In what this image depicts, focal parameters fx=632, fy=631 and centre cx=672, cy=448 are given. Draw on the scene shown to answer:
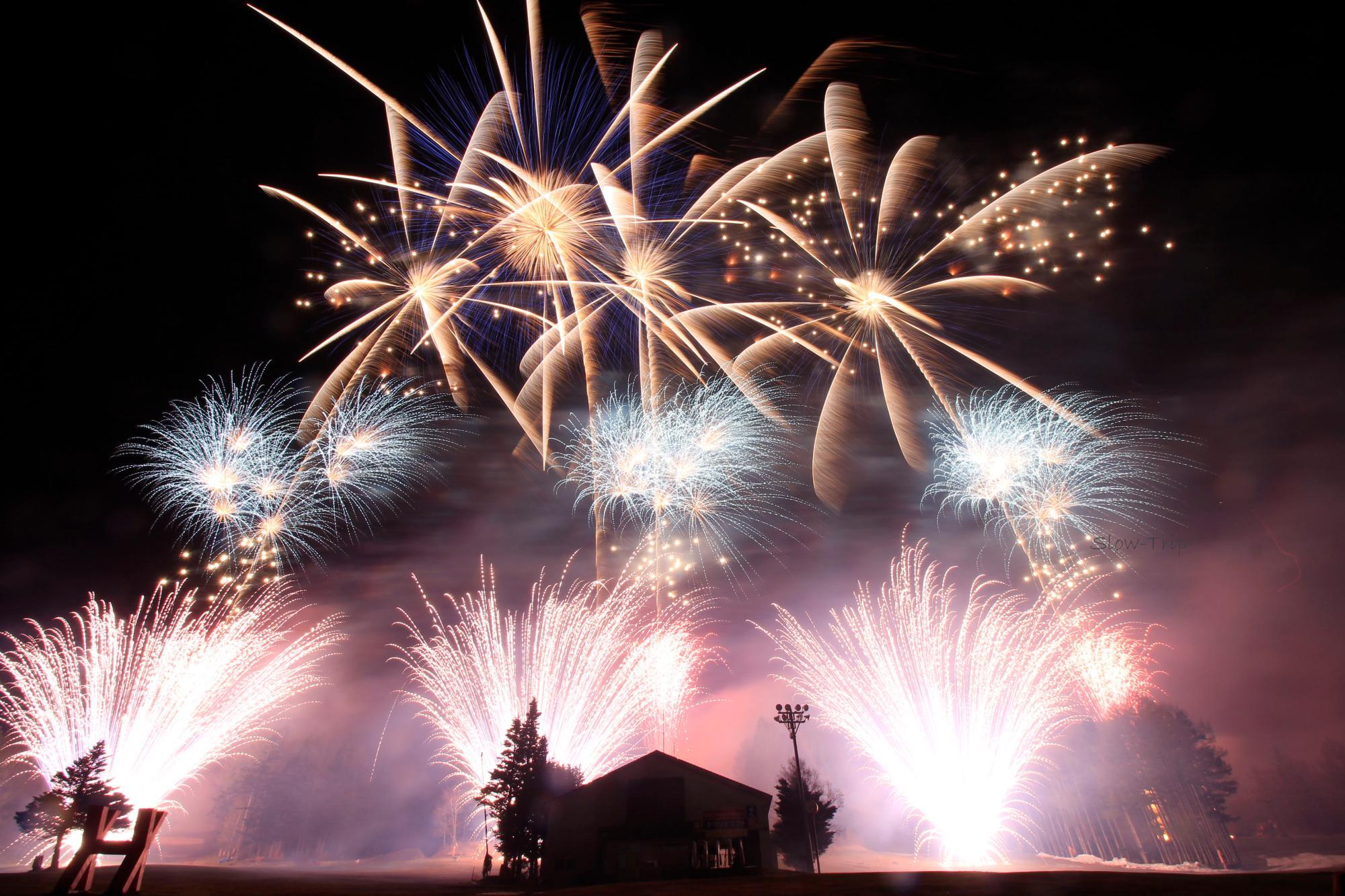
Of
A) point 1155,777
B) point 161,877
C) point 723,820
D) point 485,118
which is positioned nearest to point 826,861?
point 1155,777

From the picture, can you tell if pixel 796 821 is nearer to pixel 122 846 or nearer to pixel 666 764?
pixel 666 764

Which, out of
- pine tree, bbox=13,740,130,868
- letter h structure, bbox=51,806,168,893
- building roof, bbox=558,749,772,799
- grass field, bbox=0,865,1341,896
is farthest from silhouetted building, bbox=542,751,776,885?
pine tree, bbox=13,740,130,868

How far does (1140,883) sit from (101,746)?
158 feet

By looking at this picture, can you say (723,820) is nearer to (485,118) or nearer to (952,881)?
(952,881)

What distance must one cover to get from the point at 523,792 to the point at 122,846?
813 inches

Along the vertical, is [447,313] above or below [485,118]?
below

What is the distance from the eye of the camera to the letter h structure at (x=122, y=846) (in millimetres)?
15789

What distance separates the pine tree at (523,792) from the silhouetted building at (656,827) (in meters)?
2.51

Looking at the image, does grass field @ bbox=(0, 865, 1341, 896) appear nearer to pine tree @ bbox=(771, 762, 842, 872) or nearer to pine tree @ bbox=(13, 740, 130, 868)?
pine tree @ bbox=(13, 740, 130, 868)

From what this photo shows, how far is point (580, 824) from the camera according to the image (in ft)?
98.9

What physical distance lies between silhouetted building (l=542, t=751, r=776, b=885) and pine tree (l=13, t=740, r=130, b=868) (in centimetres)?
2378

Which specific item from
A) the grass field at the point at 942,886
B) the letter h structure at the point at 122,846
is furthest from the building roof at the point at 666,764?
the letter h structure at the point at 122,846

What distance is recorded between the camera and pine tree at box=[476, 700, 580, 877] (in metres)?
32.9

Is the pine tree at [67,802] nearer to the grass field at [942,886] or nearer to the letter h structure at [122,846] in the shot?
the grass field at [942,886]
